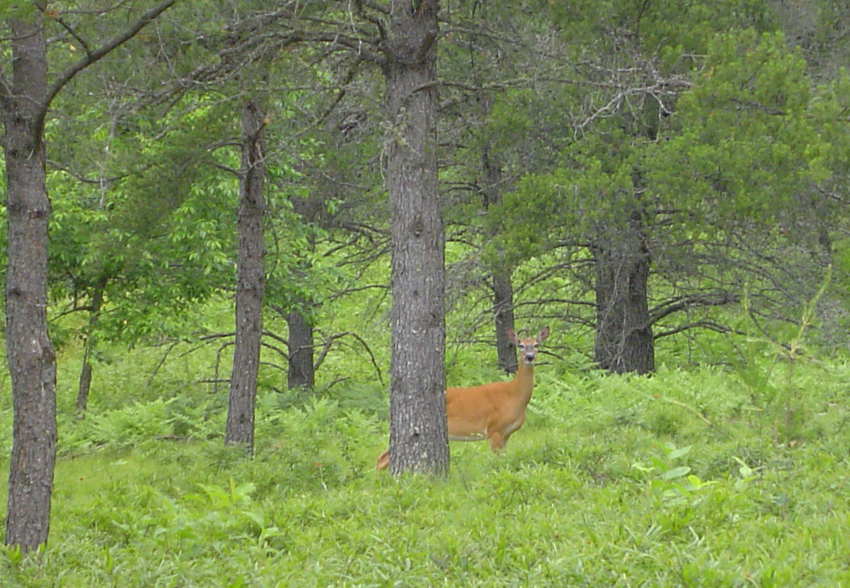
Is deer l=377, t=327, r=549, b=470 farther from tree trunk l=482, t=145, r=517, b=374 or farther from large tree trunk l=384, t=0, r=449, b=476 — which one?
tree trunk l=482, t=145, r=517, b=374

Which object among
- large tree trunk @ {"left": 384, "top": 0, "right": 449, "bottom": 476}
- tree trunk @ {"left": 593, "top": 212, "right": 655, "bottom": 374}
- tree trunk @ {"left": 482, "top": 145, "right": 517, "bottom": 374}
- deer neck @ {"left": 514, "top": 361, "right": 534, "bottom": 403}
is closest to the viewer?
large tree trunk @ {"left": 384, "top": 0, "right": 449, "bottom": 476}

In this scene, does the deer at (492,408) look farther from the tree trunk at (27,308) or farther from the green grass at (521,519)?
the tree trunk at (27,308)

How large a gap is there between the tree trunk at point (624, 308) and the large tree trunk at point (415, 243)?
18.3 feet

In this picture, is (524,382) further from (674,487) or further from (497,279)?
(674,487)

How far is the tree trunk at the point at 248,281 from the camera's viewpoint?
11359mm

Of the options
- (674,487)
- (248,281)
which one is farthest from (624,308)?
(674,487)

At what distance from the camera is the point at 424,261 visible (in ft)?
28.9

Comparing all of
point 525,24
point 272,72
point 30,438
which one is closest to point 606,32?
point 525,24

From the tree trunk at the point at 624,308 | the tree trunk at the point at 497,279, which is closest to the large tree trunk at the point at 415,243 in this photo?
the tree trunk at the point at 497,279

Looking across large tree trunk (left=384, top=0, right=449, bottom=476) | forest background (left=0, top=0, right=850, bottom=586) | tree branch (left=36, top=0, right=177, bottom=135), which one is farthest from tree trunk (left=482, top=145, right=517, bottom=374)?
tree branch (left=36, top=0, right=177, bottom=135)

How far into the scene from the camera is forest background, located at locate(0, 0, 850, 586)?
609cm

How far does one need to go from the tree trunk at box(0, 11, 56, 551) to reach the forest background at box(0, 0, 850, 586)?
0.10 metres

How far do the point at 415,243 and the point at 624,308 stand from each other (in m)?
7.50

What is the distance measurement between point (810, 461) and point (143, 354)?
21.5 meters
